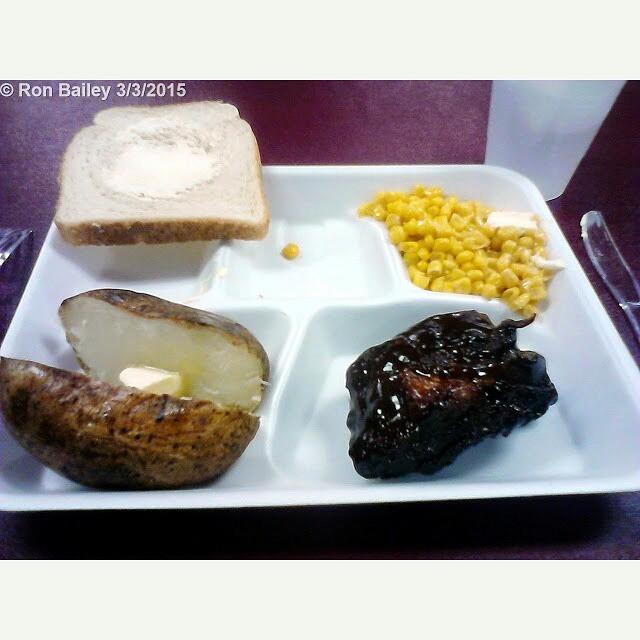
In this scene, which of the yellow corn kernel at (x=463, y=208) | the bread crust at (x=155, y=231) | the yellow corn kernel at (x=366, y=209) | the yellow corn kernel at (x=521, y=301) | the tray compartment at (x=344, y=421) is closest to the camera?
the tray compartment at (x=344, y=421)

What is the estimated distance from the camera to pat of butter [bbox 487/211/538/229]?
165 centimetres

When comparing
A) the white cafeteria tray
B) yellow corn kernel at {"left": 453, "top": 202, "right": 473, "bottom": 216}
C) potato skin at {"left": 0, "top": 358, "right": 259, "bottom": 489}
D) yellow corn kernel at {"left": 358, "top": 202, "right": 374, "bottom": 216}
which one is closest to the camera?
potato skin at {"left": 0, "top": 358, "right": 259, "bottom": 489}

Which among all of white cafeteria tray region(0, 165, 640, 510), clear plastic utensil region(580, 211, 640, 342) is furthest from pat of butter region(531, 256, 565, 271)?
clear plastic utensil region(580, 211, 640, 342)

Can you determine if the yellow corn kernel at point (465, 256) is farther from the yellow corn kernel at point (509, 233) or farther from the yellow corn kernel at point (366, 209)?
the yellow corn kernel at point (366, 209)

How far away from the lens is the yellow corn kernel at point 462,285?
5.16 feet

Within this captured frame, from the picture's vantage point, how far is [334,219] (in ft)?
6.38

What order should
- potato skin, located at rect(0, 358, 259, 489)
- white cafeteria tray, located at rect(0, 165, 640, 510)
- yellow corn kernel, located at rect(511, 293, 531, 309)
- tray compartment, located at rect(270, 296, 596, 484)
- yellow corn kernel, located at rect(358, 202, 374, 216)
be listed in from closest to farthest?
1. potato skin, located at rect(0, 358, 259, 489)
2. white cafeteria tray, located at rect(0, 165, 640, 510)
3. tray compartment, located at rect(270, 296, 596, 484)
4. yellow corn kernel, located at rect(511, 293, 531, 309)
5. yellow corn kernel, located at rect(358, 202, 374, 216)

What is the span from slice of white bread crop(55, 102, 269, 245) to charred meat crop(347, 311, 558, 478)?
696 mm

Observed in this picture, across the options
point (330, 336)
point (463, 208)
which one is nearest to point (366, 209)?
point (463, 208)

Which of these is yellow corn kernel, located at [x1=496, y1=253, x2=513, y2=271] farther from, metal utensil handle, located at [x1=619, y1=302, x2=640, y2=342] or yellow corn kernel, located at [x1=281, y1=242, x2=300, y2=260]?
Result: yellow corn kernel, located at [x1=281, y1=242, x2=300, y2=260]

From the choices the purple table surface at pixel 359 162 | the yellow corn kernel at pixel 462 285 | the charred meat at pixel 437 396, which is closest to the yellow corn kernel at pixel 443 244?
the yellow corn kernel at pixel 462 285

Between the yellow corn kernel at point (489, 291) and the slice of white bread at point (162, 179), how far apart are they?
716 mm

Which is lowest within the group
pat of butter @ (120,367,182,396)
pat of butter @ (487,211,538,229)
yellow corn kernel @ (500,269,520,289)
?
pat of butter @ (120,367,182,396)

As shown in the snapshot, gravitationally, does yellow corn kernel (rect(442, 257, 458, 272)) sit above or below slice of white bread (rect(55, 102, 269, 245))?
above
